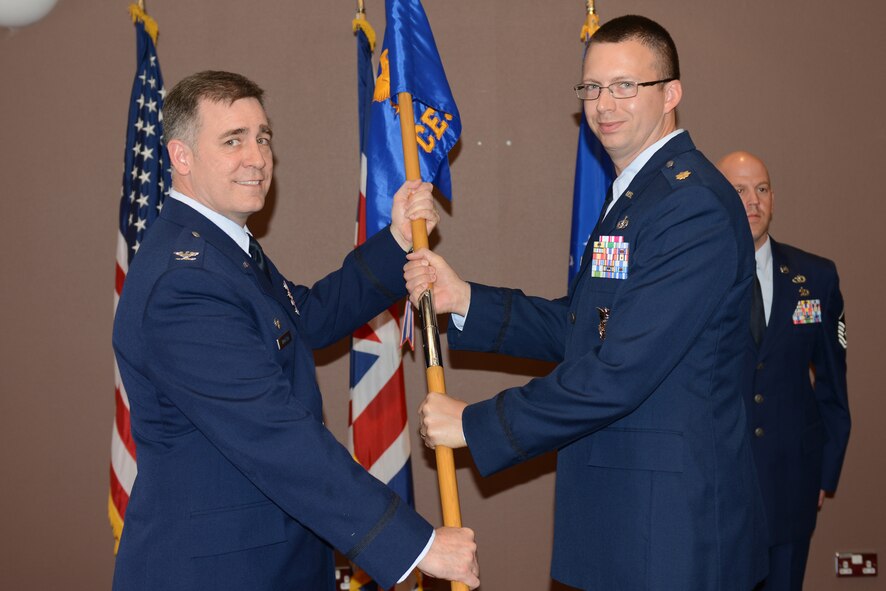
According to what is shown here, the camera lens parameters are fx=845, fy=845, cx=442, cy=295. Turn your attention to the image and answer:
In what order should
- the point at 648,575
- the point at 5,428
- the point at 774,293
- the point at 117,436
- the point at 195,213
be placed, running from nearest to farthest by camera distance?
the point at 648,575, the point at 195,213, the point at 774,293, the point at 117,436, the point at 5,428

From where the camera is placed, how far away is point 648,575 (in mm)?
2047

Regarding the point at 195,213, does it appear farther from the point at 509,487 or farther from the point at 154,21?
the point at 509,487

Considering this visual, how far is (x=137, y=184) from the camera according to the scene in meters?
3.80

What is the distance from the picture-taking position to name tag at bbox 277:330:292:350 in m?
2.13

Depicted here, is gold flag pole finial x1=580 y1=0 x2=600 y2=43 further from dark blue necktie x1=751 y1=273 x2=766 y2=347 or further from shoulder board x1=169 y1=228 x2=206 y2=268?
shoulder board x1=169 y1=228 x2=206 y2=268

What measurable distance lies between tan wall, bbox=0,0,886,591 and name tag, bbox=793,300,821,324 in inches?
35.4

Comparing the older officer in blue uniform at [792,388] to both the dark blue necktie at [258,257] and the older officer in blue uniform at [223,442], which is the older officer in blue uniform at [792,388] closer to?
the older officer in blue uniform at [223,442]

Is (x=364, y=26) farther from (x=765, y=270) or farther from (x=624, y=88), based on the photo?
(x=765, y=270)

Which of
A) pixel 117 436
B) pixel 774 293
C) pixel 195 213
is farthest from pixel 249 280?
pixel 774 293

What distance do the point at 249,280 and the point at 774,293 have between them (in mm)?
2296

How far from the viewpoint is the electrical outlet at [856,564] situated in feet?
14.2

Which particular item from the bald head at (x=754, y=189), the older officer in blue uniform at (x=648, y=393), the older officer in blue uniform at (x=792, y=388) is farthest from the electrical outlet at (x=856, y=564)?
the older officer in blue uniform at (x=648, y=393)

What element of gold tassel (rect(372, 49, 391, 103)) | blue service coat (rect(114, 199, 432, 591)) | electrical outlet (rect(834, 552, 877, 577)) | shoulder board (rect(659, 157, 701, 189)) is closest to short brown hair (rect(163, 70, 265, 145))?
blue service coat (rect(114, 199, 432, 591))

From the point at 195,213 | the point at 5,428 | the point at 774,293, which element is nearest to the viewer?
the point at 195,213
